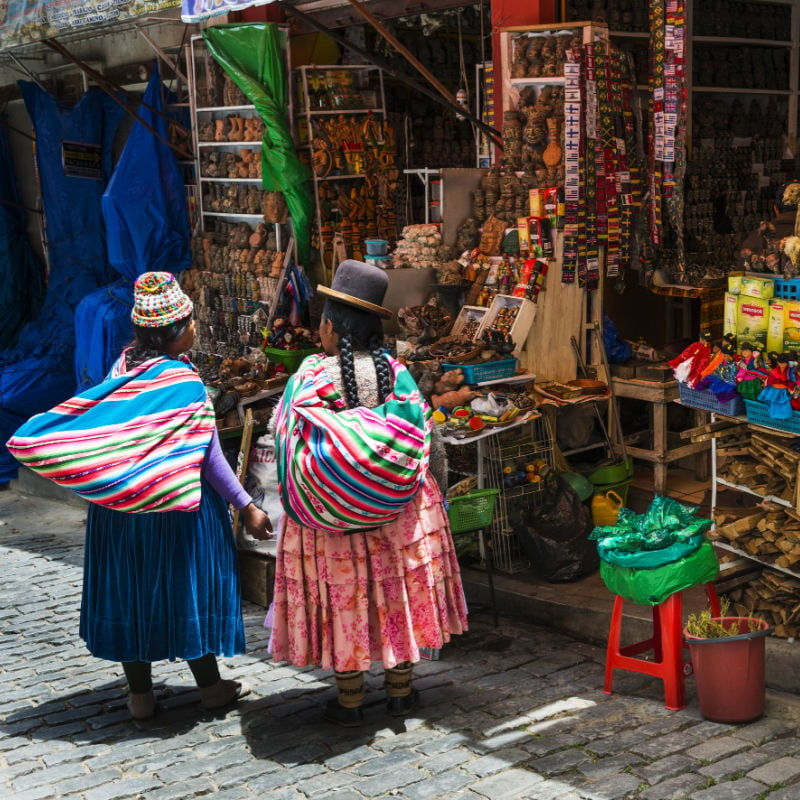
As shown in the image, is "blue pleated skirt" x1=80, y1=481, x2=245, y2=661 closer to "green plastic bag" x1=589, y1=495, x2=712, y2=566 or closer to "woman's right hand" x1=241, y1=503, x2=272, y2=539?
"woman's right hand" x1=241, y1=503, x2=272, y2=539

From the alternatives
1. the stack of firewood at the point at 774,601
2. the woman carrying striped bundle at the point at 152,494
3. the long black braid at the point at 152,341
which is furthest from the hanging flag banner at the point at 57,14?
the stack of firewood at the point at 774,601

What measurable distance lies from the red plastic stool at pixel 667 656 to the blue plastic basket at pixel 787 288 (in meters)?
1.37

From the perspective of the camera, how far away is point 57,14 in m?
8.08

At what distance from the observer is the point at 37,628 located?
Answer: 21.5ft

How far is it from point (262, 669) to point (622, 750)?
1.92 m

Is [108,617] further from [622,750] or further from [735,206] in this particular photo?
[735,206]

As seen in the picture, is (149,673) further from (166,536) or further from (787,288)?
(787,288)

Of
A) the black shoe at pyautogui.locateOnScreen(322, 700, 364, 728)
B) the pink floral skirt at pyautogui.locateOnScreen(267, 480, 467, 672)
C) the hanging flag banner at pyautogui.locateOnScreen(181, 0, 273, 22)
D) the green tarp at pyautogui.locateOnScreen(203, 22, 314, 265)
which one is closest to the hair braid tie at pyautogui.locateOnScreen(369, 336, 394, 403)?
the pink floral skirt at pyautogui.locateOnScreen(267, 480, 467, 672)

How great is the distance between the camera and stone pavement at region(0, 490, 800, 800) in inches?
175

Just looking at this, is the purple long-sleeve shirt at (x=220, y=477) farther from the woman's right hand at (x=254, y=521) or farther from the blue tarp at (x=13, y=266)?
the blue tarp at (x=13, y=266)

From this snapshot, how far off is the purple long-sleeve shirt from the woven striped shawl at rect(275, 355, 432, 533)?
1.11ft

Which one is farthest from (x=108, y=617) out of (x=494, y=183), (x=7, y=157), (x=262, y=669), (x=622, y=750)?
(x=7, y=157)

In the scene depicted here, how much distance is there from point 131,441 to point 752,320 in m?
2.88

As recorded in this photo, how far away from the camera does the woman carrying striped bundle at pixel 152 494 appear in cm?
475
